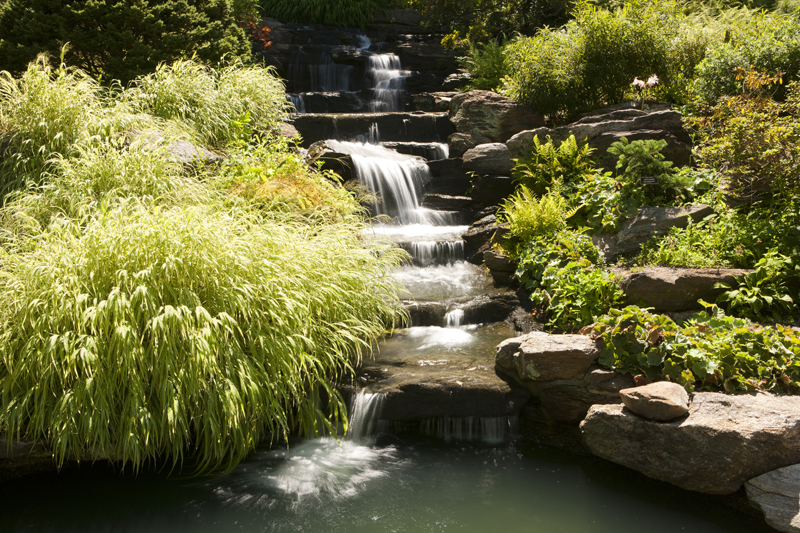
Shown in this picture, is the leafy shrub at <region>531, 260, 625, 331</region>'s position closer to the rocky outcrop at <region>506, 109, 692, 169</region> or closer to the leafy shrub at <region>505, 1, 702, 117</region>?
the rocky outcrop at <region>506, 109, 692, 169</region>

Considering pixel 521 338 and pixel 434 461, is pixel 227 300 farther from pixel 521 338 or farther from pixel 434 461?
pixel 521 338

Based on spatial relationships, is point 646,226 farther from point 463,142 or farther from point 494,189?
point 463,142

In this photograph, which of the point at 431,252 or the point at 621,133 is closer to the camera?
the point at 431,252

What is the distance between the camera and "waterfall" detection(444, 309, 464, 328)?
18.5 feet

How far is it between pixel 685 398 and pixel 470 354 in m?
1.90

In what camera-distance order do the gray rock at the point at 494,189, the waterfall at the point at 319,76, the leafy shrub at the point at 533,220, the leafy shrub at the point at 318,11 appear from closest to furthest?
the leafy shrub at the point at 533,220 < the gray rock at the point at 494,189 < the waterfall at the point at 319,76 < the leafy shrub at the point at 318,11

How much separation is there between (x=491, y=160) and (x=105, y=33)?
6712mm

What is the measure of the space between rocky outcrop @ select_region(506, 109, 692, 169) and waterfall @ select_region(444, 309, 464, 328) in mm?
3480

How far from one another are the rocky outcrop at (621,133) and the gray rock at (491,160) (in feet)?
0.61

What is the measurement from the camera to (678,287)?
15.4 feet

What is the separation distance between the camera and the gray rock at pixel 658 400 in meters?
3.41

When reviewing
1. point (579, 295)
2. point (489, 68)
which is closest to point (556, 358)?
point (579, 295)

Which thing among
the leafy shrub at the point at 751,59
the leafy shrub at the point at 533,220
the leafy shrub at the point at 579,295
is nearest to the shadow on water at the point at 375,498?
the leafy shrub at the point at 579,295

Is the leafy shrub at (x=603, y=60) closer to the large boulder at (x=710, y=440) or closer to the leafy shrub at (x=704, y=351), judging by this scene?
the leafy shrub at (x=704, y=351)
